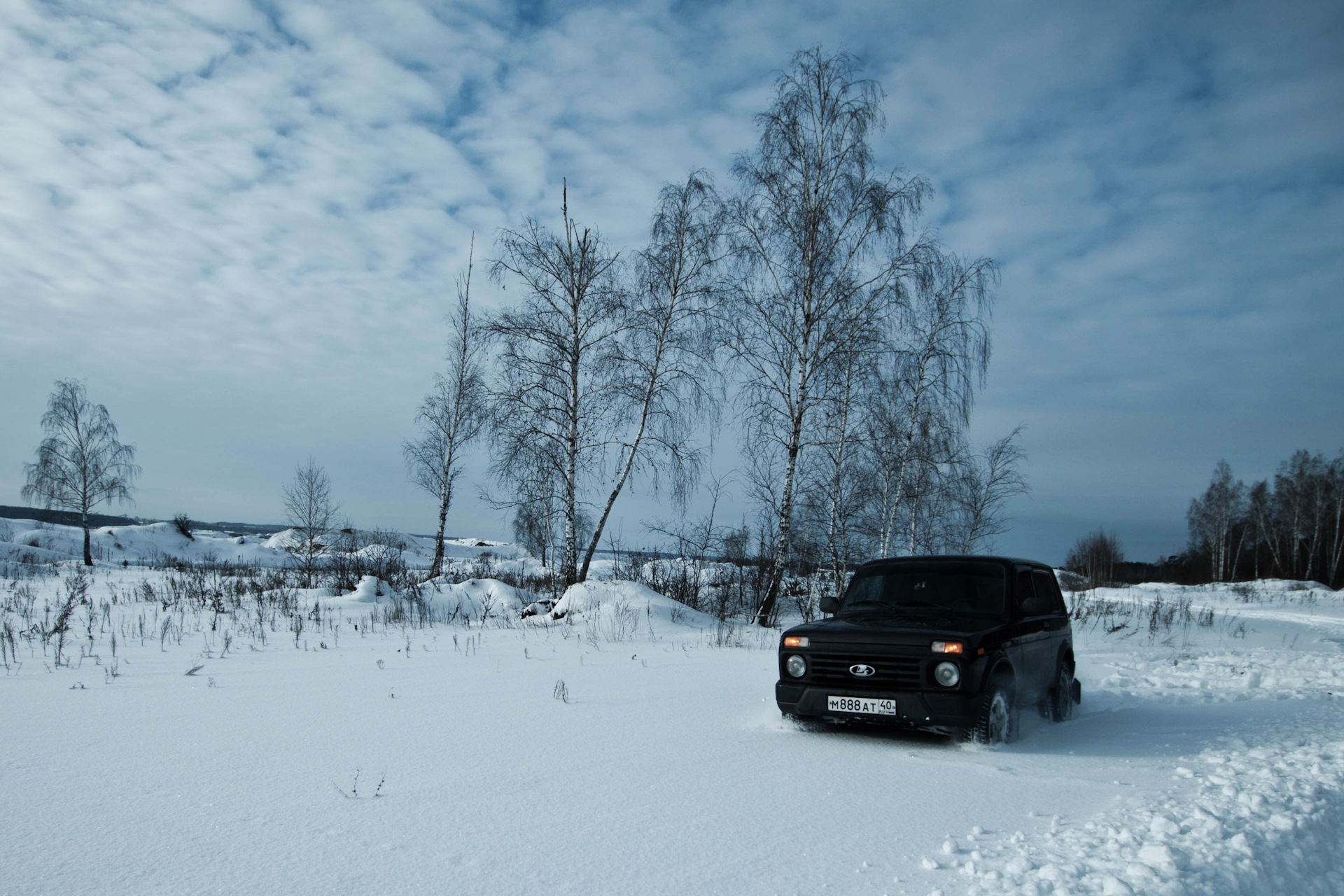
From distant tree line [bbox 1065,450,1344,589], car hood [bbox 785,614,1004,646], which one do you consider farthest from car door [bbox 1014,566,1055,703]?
distant tree line [bbox 1065,450,1344,589]

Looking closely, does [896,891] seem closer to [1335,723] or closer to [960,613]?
[960,613]

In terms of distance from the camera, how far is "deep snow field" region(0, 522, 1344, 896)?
304 centimetres

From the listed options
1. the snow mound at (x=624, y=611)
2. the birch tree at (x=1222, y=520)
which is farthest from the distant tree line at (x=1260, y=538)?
the snow mound at (x=624, y=611)

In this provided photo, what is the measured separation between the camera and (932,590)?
6.62 meters

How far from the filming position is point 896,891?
295 centimetres

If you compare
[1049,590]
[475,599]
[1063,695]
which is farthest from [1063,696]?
[475,599]

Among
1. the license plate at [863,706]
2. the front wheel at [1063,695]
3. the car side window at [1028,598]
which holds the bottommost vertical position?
the front wheel at [1063,695]

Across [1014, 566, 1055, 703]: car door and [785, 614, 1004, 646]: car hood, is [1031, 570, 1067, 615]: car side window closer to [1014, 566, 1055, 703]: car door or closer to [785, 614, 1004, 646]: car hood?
[1014, 566, 1055, 703]: car door

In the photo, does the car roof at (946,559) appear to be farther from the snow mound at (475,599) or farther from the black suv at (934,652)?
the snow mound at (475,599)

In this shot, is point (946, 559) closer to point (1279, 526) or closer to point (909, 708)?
point (909, 708)

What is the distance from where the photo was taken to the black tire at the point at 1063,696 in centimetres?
686

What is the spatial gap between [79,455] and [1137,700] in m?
47.5

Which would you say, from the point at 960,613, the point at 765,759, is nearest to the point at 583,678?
the point at 765,759

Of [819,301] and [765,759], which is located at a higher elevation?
[819,301]
